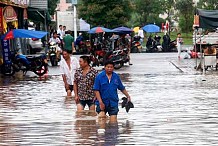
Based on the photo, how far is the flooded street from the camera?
1187 centimetres

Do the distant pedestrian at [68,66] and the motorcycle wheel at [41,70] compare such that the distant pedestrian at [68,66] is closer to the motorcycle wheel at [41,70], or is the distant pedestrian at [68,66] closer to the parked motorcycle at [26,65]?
the motorcycle wheel at [41,70]

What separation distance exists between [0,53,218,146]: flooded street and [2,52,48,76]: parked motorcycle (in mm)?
4407

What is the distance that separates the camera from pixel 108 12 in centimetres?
6150

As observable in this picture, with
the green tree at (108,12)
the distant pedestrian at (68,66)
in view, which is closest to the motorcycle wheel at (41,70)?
the distant pedestrian at (68,66)

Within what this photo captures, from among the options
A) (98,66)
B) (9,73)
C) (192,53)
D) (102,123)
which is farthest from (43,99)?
→ (192,53)

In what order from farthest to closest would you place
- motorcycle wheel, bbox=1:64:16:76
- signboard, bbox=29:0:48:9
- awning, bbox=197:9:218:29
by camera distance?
signboard, bbox=29:0:48:9
awning, bbox=197:9:218:29
motorcycle wheel, bbox=1:64:16:76

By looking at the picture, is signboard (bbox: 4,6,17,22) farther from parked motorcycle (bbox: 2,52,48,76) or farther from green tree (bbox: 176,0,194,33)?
green tree (bbox: 176,0,194,33)

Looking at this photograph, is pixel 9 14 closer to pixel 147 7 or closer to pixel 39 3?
pixel 39 3

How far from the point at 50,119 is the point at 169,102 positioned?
4096 millimetres

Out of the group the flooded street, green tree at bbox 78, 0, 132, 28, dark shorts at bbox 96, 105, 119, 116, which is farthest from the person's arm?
green tree at bbox 78, 0, 132, 28

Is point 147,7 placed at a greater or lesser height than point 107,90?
greater

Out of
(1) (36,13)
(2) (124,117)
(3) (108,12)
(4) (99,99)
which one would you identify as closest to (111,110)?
(4) (99,99)

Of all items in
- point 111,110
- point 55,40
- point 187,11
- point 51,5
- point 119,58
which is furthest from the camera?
point 51,5

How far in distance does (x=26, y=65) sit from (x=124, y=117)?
15415mm
